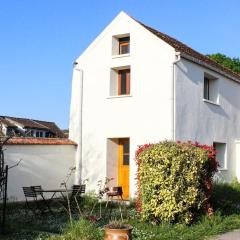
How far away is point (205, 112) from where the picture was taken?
2034 cm

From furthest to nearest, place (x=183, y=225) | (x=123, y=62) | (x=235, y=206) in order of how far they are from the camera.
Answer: (x=123, y=62)
(x=235, y=206)
(x=183, y=225)

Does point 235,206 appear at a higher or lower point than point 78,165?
lower

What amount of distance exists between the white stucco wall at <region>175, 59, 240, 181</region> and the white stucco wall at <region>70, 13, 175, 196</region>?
2.22 feet

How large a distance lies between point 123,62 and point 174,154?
7648mm

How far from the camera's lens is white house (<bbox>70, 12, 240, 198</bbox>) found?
18203 millimetres

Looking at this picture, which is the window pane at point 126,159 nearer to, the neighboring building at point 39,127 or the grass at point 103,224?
the grass at point 103,224

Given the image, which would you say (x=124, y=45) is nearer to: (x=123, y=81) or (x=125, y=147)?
(x=123, y=81)

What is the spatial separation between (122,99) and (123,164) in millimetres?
2658

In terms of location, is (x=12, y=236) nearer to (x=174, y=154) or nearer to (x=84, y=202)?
(x=174, y=154)

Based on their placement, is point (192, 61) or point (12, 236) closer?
point (12, 236)

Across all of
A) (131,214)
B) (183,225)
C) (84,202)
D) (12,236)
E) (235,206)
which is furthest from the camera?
(84,202)

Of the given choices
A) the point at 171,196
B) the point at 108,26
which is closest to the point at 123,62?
the point at 108,26

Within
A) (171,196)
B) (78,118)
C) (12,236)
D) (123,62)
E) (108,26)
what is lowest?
(12,236)

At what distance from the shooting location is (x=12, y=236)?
35.5 feet
